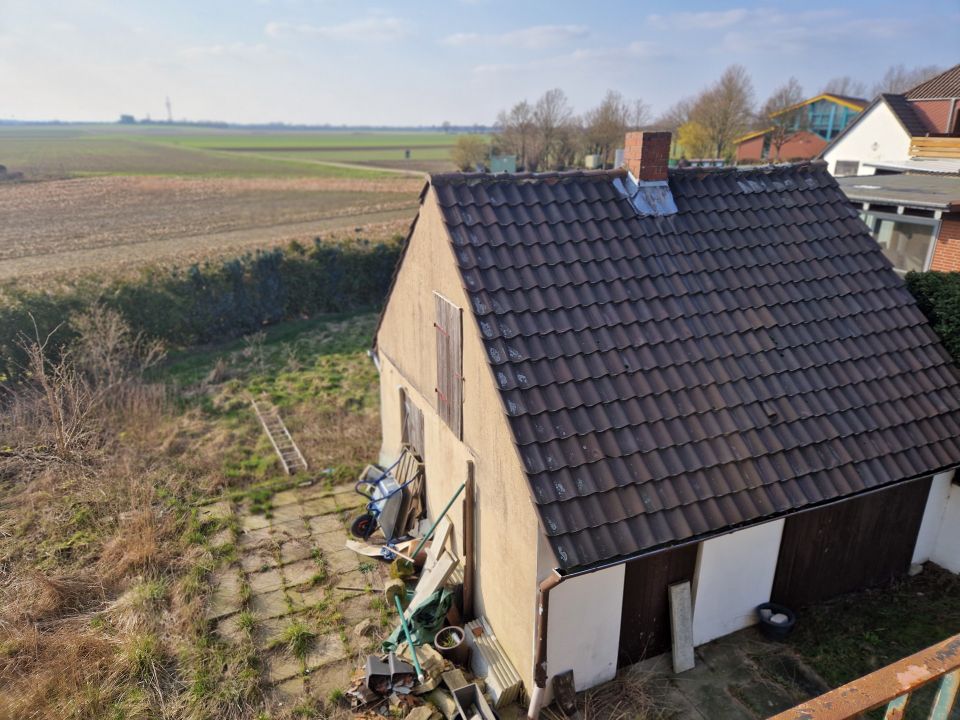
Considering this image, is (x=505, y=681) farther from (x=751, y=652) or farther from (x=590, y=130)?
(x=590, y=130)

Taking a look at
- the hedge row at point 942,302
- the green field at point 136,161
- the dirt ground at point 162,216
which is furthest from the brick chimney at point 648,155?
the green field at point 136,161

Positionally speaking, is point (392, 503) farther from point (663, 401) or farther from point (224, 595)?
point (663, 401)

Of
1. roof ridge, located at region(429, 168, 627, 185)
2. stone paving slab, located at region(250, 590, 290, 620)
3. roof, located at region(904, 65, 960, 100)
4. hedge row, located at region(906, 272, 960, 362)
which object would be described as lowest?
stone paving slab, located at region(250, 590, 290, 620)

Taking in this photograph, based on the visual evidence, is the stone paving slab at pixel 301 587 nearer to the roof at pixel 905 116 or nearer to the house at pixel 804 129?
the roof at pixel 905 116

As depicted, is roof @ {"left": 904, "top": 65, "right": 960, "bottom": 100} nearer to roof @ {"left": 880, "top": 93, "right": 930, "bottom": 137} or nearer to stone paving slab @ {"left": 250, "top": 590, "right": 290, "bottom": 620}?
roof @ {"left": 880, "top": 93, "right": 930, "bottom": 137}

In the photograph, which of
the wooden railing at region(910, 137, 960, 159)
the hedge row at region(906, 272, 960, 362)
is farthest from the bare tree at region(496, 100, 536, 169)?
the hedge row at region(906, 272, 960, 362)

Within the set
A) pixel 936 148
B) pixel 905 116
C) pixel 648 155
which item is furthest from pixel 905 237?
pixel 905 116
